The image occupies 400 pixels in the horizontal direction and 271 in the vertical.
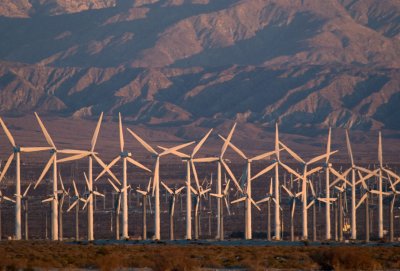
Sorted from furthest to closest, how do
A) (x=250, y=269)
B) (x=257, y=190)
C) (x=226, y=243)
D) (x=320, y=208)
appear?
1. (x=257, y=190)
2. (x=320, y=208)
3. (x=226, y=243)
4. (x=250, y=269)

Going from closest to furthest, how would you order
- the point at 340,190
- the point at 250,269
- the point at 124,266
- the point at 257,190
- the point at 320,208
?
the point at 250,269 → the point at 124,266 → the point at 340,190 → the point at 320,208 → the point at 257,190

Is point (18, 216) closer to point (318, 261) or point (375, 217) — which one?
point (318, 261)

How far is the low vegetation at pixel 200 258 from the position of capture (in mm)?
55719

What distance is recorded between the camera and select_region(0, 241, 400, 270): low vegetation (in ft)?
183

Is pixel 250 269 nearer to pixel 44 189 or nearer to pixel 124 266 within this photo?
pixel 124 266

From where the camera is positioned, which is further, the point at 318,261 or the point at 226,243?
the point at 226,243

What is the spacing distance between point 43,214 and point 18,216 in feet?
196

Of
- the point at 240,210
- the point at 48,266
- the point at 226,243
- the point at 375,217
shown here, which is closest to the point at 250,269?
the point at 48,266

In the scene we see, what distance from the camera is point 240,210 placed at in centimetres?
16600

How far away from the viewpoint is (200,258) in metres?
64.2

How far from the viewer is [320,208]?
543ft

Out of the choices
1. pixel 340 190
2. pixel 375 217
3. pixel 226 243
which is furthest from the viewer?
pixel 375 217

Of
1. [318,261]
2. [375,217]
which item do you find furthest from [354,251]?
[375,217]

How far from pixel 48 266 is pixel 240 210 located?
355 feet
